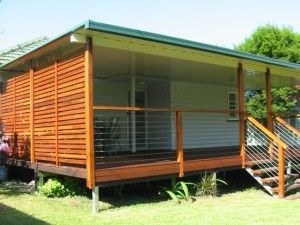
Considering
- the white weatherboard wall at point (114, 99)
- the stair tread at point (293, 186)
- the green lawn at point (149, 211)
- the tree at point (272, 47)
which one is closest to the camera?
the green lawn at point (149, 211)

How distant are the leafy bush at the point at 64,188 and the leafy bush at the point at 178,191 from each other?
1799mm

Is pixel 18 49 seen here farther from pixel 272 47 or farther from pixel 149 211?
pixel 272 47

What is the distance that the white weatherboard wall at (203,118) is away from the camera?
48.4ft

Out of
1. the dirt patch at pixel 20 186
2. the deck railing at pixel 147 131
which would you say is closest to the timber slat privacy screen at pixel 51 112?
the dirt patch at pixel 20 186

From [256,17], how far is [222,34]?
8.48m

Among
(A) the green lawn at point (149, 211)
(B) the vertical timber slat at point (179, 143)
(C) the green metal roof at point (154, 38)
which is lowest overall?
(A) the green lawn at point (149, 211)

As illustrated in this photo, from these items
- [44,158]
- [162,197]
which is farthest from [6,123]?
[162,197]

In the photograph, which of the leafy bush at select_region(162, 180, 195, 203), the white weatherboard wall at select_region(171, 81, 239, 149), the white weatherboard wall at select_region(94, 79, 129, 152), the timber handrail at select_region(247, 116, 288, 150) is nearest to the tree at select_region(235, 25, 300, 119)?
the white weatherboard wall at select_region(171, 81, 239, 149)

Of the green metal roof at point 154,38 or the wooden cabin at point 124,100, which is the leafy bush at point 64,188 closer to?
the wooden cabin at point 124,100

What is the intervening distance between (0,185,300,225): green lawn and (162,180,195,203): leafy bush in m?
0.19

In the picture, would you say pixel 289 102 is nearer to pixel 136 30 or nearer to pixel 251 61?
pixel 251 61

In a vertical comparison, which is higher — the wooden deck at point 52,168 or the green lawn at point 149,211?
the wooden deck at point 52,168

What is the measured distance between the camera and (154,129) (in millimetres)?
14664

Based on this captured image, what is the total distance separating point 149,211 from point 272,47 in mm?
17696
